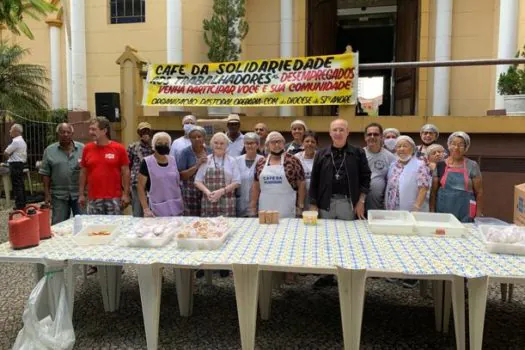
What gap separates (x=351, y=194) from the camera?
425 cm

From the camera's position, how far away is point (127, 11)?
9.59 metres

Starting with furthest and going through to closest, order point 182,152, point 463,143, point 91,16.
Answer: point 91,16 → point 182,152 → point 463,143

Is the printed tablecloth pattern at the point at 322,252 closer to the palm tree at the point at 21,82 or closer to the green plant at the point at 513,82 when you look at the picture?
the green plant at the point at 513,82

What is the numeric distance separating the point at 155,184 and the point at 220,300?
4.07 ft

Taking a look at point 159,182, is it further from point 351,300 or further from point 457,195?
point 457,195

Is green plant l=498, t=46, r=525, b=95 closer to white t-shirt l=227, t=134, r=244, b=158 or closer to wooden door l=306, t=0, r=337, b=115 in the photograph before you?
wooden door l=306, t=0, r=337, b=115

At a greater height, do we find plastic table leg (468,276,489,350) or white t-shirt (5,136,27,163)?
white t-shirt (5,136,27,163)

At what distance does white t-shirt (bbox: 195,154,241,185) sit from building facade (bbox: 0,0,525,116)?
464 cm

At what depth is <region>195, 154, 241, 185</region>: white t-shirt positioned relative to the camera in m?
4.59

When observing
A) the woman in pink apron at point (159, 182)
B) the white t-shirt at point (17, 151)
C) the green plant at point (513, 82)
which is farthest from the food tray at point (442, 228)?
the white t-shirt at point (17, 151)

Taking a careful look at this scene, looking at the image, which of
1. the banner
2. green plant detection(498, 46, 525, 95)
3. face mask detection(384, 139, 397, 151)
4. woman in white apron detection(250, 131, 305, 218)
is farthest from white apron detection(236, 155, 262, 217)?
green plant detection(498, 46, 525, 95)

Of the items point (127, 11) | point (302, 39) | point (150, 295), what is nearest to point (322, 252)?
point (150, 295)

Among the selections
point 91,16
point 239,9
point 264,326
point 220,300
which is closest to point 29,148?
point 91,16

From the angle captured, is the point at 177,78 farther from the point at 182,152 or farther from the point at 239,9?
the point at 182,152
